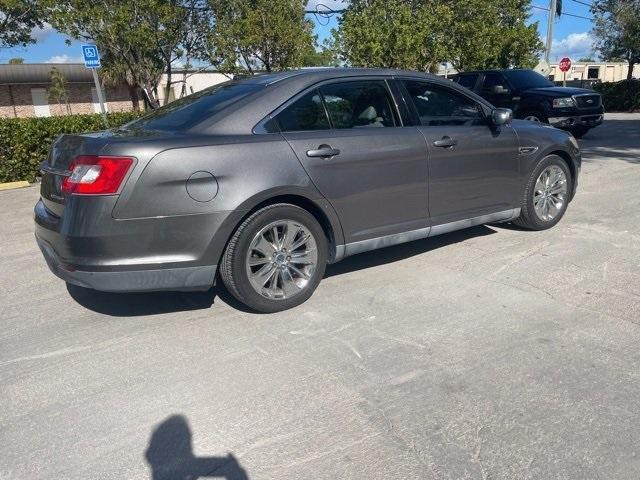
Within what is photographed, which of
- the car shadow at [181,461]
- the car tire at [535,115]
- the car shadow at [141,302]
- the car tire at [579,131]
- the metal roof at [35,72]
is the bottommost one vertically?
the car shadow at [181,461]

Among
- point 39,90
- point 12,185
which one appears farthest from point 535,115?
point 39,90

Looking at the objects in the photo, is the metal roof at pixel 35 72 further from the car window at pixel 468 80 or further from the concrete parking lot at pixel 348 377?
the concrete parking lot at pixel 348 377

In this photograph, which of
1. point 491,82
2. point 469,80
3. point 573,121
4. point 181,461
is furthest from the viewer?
point 469,80

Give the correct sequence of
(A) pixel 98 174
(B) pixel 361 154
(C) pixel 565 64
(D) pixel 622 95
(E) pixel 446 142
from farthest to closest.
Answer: (C) pixel 565 64
(D) pixel 622 95
(E) pixel 446 142
(B) pixel 361 154
(A) pixel 98 174

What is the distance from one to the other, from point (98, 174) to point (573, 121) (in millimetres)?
11811

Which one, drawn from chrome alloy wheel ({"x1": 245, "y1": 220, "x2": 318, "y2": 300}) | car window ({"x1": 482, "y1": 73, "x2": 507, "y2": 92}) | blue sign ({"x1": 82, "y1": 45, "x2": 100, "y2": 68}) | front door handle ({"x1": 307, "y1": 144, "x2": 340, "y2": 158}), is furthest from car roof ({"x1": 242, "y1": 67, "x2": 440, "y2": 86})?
car window ({"x1": 482, "y1": 73, "x2": 507, "y2": 92})

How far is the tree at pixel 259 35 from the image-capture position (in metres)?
14.5

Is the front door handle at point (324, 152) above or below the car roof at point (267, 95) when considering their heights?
below

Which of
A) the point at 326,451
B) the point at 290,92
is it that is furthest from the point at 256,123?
the point at 326,451

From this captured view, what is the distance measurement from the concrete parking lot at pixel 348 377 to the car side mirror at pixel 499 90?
8.85 meters

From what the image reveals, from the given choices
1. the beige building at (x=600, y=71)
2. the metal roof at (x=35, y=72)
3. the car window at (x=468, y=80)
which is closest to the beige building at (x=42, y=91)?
the metal roof at (x=35, y=72)

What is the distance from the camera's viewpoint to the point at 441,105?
15.8ft

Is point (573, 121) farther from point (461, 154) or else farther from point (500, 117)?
point (461, 154)

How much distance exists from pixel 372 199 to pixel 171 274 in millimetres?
1610
